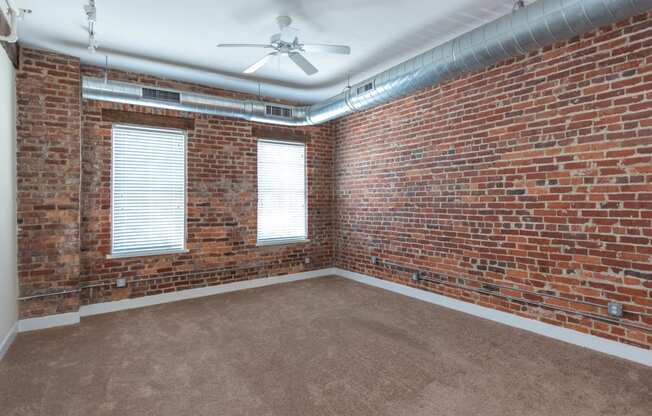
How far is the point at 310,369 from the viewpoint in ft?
9.23

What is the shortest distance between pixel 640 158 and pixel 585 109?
2.00ft

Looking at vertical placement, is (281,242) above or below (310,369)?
above

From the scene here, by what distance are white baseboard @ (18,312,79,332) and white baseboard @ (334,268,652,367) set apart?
13.2ft

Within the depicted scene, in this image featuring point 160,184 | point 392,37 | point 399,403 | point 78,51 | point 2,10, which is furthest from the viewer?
point 160,184

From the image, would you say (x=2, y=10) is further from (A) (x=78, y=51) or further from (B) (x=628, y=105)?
(B) (x=628, y=105)

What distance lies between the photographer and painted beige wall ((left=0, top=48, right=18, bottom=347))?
3.21 meters

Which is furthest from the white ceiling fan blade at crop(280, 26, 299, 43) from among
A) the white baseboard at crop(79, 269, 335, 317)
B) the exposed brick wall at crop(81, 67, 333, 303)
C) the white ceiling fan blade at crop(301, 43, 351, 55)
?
the white baseboard at crop(79, 269, 335, 317)

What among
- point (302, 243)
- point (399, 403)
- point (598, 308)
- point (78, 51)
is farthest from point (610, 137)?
point (78, 51)

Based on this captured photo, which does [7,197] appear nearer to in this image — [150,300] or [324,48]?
[150,300]

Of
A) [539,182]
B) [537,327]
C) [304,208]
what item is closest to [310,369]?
[537,327]

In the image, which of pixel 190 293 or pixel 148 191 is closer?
pixel 148 191

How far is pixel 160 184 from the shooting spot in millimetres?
4809

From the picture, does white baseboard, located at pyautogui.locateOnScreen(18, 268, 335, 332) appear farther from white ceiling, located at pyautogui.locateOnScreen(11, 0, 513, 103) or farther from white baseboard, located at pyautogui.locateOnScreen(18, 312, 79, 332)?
white ceiling, located at pyautogui.locateOnScreen(11, 0, 513, 103)

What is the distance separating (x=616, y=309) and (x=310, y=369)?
260 cm
